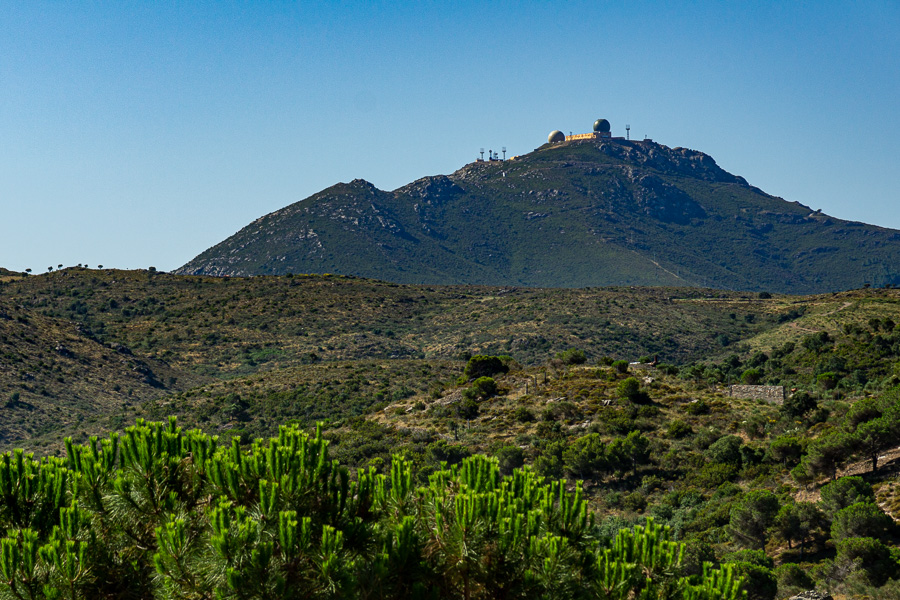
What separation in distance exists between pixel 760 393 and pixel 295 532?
1449 inches

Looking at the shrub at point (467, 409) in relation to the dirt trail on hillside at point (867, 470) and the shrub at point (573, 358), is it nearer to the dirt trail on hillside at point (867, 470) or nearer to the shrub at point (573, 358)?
the shrub at point (573, 358)

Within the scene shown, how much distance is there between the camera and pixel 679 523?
2591 centimetres

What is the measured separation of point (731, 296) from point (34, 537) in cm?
11727

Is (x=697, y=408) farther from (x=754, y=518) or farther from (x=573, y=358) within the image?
(x=754, y=518)

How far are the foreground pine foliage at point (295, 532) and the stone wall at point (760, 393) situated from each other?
3273 cm

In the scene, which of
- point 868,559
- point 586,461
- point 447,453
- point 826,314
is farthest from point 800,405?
point 826,314

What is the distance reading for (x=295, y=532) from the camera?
8719mm

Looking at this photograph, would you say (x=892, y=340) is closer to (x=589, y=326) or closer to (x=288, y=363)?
(x=589, y=326)

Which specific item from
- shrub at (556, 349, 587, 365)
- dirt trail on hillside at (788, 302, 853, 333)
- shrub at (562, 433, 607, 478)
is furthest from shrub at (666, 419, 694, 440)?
dirt trail on hillside at (788, 302, 853, 333)

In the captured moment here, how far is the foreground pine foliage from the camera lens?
8.59 m

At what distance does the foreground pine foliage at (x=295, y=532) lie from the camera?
28.2 ft

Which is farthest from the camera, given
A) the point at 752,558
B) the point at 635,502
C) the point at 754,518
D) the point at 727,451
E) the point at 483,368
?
the point at 483,368

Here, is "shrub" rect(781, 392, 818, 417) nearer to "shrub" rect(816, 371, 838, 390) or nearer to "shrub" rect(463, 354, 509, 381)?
"shrub" rect(816, 371, 838, 390)

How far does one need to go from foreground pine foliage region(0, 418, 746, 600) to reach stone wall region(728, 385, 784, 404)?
32729 mm
